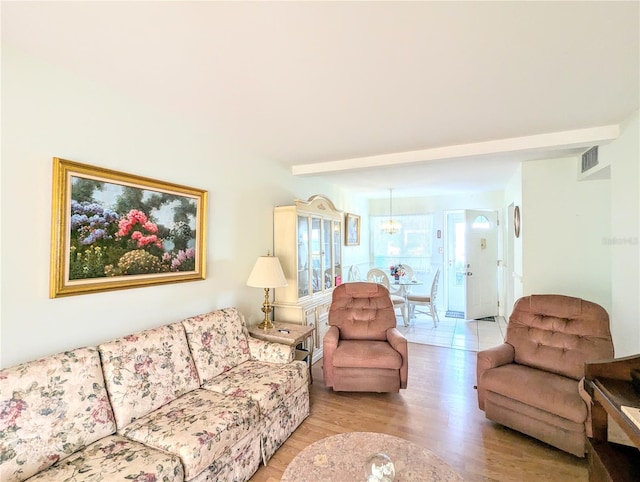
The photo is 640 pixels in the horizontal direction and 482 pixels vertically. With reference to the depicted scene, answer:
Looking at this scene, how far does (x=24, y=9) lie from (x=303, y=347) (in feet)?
10.6

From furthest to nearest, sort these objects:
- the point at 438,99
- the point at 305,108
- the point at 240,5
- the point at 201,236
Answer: the point at 201,236 → the point at 305,108 → the point at 438,99 → the point at 240,5

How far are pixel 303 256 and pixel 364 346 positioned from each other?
1299 millimetres

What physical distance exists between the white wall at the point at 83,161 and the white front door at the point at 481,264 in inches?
168

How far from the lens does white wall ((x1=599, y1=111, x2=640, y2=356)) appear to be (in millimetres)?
2270

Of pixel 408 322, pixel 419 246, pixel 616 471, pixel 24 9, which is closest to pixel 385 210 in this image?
pixel 419 246

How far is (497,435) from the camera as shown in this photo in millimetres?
→ 2273

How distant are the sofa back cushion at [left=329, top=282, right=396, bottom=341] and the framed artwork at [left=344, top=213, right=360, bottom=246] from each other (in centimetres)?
236

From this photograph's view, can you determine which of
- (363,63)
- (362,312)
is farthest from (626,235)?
(363,63)

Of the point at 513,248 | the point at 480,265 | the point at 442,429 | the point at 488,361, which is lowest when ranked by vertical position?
the point at 442,429

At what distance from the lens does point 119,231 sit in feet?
6.56

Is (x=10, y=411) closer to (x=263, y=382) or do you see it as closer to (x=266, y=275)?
(x=263, y=382)

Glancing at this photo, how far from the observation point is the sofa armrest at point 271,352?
2.54m

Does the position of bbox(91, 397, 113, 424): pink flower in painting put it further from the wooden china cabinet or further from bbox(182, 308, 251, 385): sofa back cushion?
the wooden china cabinet

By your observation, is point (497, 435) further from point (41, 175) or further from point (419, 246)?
point (419, 246)
